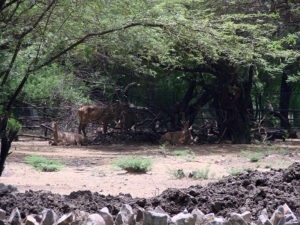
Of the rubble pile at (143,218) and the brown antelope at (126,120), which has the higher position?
the brown antelope at (126,120)

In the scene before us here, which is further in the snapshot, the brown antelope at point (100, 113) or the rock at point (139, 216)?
the brown antelope at point (100, 113)

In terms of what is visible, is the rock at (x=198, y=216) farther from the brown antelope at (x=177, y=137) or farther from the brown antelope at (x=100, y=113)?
the brown antelope at (x=100, y=113)

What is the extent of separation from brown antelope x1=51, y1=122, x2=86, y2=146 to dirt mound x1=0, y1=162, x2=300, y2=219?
43.5 feet

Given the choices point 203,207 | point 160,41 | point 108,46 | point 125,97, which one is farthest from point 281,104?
point 203,207

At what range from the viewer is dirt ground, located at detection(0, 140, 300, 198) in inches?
423

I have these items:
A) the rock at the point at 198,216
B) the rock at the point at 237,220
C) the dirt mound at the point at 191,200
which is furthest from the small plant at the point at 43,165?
the rock at the point at 237,220

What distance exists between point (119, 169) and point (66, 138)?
855cm

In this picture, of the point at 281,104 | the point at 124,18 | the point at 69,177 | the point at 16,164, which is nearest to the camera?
the point at 124,18

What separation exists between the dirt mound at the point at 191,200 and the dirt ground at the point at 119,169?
202cm

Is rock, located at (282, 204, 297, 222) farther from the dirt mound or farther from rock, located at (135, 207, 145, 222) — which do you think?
rock, located at (135, 207, 145, 222)

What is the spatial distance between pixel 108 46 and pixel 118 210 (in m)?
4.51

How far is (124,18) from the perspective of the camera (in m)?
10.7

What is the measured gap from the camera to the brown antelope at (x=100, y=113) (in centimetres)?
2217

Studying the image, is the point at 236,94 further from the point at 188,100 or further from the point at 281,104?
the point at 281,104
